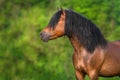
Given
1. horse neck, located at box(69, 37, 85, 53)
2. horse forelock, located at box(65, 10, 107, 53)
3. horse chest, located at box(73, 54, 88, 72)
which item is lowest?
horse chest, located at box(73, 54, 88, 72)

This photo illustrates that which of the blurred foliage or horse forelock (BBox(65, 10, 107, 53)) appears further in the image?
the blurred foliage

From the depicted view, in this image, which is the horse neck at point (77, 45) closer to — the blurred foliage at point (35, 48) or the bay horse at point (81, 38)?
the bay horse at point (81, 38)

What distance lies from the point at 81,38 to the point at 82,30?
0.41 ft

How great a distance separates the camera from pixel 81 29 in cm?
750

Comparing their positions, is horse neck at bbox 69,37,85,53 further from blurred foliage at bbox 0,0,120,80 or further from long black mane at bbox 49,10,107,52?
blurred foliage at bbox 0,0,120,80

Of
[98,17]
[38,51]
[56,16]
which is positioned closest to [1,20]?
[38,51]

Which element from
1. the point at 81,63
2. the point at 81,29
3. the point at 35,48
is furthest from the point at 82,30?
the point at 35,48

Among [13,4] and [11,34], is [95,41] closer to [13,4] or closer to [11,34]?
[11,34]

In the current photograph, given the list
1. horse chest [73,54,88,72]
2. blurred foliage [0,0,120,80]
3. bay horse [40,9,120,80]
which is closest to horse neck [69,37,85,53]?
bay horse [40,9,120,80]

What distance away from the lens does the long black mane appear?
747 cm

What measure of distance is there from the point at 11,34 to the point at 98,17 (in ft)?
8.24

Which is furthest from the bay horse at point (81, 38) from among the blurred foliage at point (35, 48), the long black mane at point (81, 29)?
the blurred foliage at point (35, 48)

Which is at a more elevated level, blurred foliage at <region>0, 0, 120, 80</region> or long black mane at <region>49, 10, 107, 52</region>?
long black mane at <region>49, 10, 107, 52</region>

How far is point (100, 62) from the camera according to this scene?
25.0 feet
